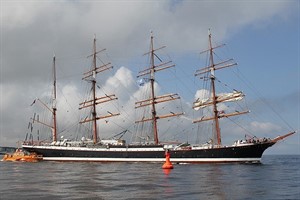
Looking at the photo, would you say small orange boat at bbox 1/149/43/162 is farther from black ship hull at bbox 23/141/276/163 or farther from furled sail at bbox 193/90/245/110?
furled sail at bbox 193/90/245/110

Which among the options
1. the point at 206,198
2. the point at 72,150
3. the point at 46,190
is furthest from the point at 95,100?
the point at 206,198

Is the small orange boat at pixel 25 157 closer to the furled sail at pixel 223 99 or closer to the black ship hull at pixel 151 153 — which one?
the black ship hull at pixel 151 153

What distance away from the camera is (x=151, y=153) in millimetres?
93688

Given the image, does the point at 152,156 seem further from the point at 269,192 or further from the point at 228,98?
the point at 269,192

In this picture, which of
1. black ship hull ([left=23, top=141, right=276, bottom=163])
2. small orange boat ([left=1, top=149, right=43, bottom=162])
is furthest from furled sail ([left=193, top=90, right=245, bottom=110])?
small orange boat ([left=1, top=149, right=43, bottom=162])

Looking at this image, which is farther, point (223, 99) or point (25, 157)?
point (25, 157)

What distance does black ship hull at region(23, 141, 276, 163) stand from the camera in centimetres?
8656

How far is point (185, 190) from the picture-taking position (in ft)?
108

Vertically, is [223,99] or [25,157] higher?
[223,99]

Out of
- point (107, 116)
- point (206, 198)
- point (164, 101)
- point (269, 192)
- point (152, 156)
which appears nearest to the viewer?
point (206, 198)

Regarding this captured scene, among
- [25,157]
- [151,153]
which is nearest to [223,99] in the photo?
[151,153]

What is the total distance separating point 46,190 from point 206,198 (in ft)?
43.9

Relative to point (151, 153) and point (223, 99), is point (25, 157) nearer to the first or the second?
point (151, 153)

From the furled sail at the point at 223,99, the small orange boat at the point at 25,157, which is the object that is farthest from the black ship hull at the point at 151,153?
the furled sail at the point at 223,99
